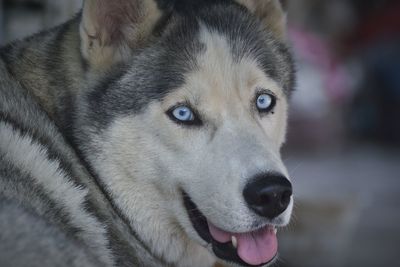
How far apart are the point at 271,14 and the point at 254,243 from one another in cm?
117

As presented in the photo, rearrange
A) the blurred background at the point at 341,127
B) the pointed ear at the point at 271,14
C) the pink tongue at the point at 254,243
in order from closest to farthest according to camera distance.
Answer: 1. the pink tongue at the point at 254,243
2. the pointed ear at the point at 271,14
3. the blurred background at the point at 341,127

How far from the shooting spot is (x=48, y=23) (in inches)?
269

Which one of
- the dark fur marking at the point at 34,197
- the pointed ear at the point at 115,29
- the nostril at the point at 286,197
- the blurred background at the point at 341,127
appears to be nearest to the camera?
the dark fur marking at the point at 34,197

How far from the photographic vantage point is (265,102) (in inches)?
148

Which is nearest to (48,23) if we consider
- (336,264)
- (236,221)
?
(336,264)

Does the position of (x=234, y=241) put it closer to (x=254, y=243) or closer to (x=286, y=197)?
(x=254, y=243)

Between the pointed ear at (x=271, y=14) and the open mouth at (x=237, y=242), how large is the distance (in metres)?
1.00

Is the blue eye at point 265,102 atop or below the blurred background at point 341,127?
atop

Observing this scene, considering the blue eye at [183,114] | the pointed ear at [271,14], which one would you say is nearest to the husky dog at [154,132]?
the blue eye at [183,114]

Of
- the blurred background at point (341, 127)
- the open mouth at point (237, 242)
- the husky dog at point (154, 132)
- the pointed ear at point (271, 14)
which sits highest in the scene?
the pointed ear at point (271, 14)

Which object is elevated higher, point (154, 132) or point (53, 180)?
point (154, 132)

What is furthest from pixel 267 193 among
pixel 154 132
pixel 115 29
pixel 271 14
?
pixel 271 14

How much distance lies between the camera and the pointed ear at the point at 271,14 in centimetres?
406

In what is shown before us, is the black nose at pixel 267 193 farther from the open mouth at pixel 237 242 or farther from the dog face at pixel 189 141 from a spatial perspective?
the open mouth at pixel 237 242
